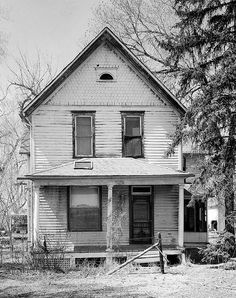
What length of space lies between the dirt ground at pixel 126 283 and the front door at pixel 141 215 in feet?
9.96

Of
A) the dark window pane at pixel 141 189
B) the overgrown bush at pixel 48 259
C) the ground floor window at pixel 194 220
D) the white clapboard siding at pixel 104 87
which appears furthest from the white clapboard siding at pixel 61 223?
the ground floor window at pixel 194 220

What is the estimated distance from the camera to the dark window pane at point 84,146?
20875 millimetres

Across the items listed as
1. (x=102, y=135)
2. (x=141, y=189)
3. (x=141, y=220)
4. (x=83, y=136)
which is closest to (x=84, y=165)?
(x=83, y=136)

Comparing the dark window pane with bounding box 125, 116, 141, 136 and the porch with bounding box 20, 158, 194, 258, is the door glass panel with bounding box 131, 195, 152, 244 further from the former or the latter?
the dark window pane with bounding box 125, 116, 141, 136

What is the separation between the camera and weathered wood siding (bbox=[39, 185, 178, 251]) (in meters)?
20.3

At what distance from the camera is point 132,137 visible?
21.1 meters

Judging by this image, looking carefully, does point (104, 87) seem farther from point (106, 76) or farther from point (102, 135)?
point (102, 135)

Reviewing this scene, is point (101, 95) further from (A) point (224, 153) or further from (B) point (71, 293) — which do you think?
(B) point (71, 293)

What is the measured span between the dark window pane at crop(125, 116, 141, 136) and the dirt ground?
6089 mm

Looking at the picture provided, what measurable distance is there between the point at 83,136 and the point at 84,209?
309 centimetres

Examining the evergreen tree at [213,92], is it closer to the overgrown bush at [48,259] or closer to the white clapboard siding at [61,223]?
the white clapboard siding at [61,223]

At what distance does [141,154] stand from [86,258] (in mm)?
5012

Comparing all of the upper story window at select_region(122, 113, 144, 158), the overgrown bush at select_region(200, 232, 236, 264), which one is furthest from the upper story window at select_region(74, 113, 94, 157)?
the overgrown bush at select_region(200, 232, 236, 264)

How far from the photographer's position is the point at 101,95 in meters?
21.1
